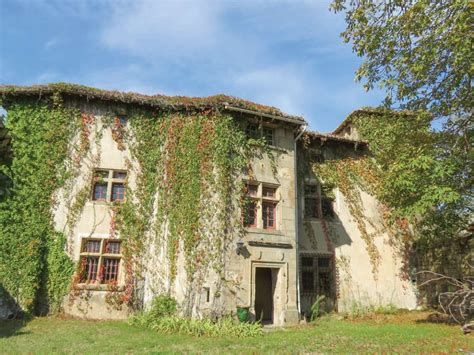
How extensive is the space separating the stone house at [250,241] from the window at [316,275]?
4 centimetres

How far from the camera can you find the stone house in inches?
554

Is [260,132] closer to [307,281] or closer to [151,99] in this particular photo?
[151,99]

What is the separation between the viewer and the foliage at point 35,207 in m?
13.6

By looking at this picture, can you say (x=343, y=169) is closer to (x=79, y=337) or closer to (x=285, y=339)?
(x=285, y=339)

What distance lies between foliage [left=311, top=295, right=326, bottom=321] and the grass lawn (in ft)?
6.88

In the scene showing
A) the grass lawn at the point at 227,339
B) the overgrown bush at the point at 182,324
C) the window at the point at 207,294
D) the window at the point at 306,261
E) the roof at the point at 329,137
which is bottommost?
the grass lawn at the point at 227,339

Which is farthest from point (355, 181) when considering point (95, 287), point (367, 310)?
point (95, 287)

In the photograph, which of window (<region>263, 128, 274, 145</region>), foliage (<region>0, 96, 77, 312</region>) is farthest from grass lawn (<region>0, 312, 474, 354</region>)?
window (<region>263, 128, 274, 145</region>)

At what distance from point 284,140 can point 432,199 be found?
6092mm

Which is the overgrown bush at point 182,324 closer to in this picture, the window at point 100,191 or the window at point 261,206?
the window at point 261,206

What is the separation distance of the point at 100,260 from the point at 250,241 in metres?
5.62

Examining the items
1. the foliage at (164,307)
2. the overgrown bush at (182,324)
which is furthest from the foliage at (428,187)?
the foliage at (164,307)

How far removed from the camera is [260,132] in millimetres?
16016

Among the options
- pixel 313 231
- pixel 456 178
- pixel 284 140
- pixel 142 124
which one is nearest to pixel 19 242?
pixel 142 124
